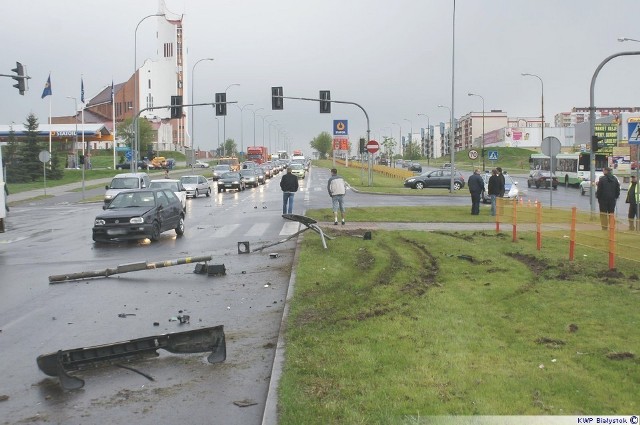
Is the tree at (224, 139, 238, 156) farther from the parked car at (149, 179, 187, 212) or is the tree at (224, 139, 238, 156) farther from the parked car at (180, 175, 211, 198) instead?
the parked car at (149, 179, 187, 212)

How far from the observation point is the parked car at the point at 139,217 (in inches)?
739

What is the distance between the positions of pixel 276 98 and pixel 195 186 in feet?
25.7

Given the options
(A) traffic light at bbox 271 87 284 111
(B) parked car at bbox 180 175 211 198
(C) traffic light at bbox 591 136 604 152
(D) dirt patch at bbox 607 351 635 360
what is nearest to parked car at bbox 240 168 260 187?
(B) parked car at bbox 180 175 211 198

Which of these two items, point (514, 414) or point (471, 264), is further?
point (471, 264)

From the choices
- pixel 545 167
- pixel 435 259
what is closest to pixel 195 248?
pixel 435 259

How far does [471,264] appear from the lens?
13336mm

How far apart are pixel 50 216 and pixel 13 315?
23.0 meters

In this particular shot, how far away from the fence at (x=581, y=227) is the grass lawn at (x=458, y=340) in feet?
1.40

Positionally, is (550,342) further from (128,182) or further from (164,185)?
(128,182)

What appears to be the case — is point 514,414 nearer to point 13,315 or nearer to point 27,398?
point 27,398

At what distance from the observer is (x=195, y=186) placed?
44.5 meters

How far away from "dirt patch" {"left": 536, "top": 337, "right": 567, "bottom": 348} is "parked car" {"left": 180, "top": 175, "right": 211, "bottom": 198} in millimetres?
38164

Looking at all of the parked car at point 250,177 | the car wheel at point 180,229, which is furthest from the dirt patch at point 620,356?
the parked car at point 250,177

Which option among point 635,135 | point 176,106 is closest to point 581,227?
point 635,135
